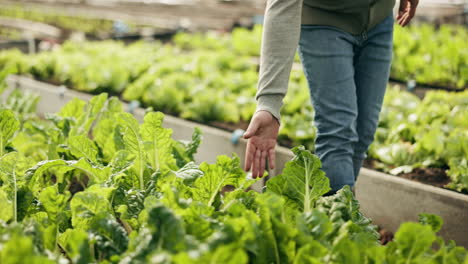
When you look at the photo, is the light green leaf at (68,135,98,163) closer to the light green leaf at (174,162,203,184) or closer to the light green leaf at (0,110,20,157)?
the light green leaf at (0,110,20,157)

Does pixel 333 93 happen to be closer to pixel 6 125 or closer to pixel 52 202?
pixel 52 202

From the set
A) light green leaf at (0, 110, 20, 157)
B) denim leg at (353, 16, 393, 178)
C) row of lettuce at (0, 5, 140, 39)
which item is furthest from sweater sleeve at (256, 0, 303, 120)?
row of lettuce at (0, 5, 140, 39)

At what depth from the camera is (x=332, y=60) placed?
221 cm

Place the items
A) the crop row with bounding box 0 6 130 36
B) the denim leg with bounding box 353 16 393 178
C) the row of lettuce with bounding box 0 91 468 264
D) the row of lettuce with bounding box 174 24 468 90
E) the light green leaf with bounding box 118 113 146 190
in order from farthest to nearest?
the crop row with bounding box 0 6 130 36 < the row of lettuce with bounding box 174 24 468 90 < the denim leg with bounding box 353 16 393 178 < the light green leaf with bounding box 118 113 146 190 < the row of lettuce with bounding box 0 91 468 264

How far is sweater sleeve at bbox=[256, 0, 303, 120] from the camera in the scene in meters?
1.88

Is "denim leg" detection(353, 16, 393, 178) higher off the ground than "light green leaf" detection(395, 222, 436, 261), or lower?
higher

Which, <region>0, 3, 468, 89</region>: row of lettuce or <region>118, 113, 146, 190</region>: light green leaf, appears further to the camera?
<region>0, 3, 468, 89</region>: row of lettuce

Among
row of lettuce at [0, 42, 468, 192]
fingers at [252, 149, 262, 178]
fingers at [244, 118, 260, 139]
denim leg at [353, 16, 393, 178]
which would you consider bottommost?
row of lettuce at [0, 42, 468, 192]

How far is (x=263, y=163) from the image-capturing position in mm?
1876

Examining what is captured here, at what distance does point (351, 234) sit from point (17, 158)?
1221 millimetres

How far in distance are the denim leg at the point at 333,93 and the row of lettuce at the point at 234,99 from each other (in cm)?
103

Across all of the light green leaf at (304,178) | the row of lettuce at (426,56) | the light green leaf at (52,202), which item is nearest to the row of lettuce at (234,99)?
the row of lettuce at (426,56)

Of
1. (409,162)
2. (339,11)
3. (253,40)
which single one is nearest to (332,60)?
(339,11)

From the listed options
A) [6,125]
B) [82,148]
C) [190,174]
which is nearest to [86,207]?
[190,174]
